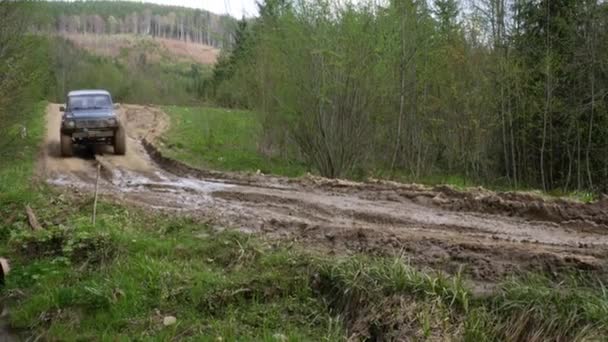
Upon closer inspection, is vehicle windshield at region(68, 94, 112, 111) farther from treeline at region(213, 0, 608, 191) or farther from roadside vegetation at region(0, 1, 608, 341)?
treeline at region(213, 0, 608, 191)

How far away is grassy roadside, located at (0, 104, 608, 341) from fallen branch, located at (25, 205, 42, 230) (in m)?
0.18

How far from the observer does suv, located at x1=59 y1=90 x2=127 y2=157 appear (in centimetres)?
1739

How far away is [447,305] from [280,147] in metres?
14.1

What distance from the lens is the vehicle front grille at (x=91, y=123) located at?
1738cm

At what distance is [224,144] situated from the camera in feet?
70.0

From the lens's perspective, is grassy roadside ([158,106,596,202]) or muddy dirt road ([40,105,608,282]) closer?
muddy dirt road ([40,105,608,282])

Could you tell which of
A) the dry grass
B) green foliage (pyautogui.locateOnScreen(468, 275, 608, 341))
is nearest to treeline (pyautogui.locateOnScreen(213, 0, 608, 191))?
green foliage (pyautogui.locateOnScreen(468, 275, 608, 341))

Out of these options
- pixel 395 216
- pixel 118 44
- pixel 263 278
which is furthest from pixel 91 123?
pixel 118 44

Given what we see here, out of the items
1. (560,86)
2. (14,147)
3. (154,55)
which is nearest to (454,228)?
(14,147)

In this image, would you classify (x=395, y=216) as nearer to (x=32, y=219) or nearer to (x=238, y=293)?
(x=238, y=293)

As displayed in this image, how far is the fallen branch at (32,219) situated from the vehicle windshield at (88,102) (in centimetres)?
871

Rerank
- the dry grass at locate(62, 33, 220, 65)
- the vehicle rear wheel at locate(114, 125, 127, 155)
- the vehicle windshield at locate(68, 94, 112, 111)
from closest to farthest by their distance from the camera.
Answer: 1. the vehicle rear wheel at locate(114, 125, 127, 155)
2. the vehicle windshield at locate(68, 94, 112, 111)
3. the dry grass at locate(62, 33, 220, 65)

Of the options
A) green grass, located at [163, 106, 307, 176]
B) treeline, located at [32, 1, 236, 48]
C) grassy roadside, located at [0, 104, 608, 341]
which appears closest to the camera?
grassy roadside, located at [0, 104, 608, 341]

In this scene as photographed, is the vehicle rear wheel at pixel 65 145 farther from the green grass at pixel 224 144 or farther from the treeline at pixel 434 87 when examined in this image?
the treeline at pixel 434 87
